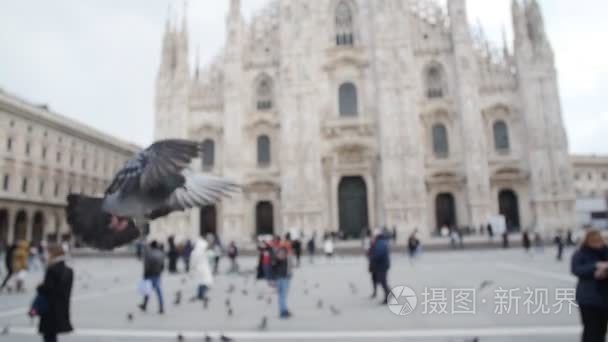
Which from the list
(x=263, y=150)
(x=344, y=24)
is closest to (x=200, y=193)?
(x=263, y=150)

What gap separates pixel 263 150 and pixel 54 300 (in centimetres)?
2587

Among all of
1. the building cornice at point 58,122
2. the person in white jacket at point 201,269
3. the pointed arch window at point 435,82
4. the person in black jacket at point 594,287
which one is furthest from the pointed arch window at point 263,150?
the person in black jacket at point 594,287

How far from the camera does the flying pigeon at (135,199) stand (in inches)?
104

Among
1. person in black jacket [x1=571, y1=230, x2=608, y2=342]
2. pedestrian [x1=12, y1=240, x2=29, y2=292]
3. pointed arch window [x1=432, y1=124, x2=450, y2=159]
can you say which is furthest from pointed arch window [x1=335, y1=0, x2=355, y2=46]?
person in black jacket [x1=571, y1=230, x2=608, y2=342]

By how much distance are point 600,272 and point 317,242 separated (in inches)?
887

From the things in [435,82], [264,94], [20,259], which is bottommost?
[20,259]

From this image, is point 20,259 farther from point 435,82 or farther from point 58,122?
point 58,122

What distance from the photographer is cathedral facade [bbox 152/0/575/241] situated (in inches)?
1009

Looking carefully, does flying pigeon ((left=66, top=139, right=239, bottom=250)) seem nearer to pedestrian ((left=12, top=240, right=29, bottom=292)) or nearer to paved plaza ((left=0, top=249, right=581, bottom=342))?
paved plaza ((left=0, top=249, right=581, bottom=342))

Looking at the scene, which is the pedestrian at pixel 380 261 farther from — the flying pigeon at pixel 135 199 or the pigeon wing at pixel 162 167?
the pigeon wing at pixel 162 167

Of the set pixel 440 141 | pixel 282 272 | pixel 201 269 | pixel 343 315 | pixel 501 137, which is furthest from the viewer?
pixel 440 141

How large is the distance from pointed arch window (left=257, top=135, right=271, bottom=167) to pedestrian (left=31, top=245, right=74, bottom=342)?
83.7ft

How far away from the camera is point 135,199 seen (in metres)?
2.74

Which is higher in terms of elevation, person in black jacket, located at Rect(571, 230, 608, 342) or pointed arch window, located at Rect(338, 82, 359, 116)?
pointed arch window, located at Rect(338, 82, 359, 116)
